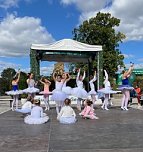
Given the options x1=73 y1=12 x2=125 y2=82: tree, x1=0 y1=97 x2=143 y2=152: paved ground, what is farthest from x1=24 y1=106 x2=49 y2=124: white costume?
x1=73 y1=12 x2=125 y2=82: tree

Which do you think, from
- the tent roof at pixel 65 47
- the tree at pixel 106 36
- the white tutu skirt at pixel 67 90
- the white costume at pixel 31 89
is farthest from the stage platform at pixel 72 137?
the tree at pixel 106 36

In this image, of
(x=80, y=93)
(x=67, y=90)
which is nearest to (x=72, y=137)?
(x=67, y=90)

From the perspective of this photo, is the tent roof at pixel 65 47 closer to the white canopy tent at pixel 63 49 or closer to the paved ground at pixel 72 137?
the white canopy tent at pixel 63 49

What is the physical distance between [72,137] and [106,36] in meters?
39.2

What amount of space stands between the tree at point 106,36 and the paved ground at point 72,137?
35.2 m

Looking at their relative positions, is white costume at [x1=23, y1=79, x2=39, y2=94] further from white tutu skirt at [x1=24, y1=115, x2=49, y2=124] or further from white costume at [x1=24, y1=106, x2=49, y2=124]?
white tutu skirt at [x1=24, y1=115, x2=49, y2=124]

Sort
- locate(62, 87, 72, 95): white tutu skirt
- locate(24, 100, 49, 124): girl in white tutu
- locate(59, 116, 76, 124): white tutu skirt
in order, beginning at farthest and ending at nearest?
locate(62, 87, 72, 95): white tutu skirt → locate(24, 100, 49, 124): girl in white tutu → locate(59, 116, 76, 124): white tutu skirt

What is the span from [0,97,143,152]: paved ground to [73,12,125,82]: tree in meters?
35.2

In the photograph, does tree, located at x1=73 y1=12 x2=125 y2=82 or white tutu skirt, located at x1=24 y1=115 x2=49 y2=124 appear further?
tree, located at x1=73 y1=12 x2=125 y2=82

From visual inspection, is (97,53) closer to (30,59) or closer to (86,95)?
(30,59)

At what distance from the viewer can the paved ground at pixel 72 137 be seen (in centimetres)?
816

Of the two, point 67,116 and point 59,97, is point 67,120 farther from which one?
point 59,97

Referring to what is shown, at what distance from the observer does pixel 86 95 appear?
1958cm

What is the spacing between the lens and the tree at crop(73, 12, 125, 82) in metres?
47.4
